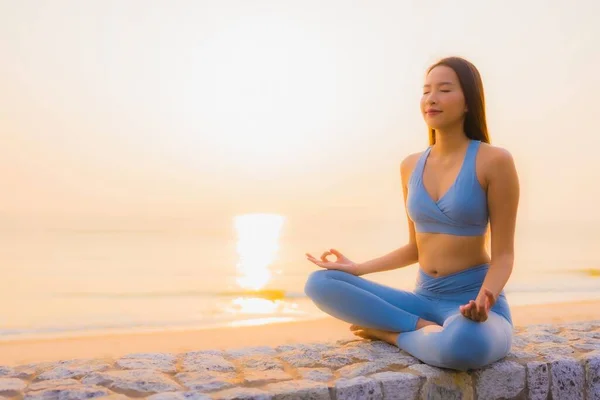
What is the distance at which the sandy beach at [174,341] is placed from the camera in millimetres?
5473

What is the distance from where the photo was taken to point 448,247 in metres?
3.12

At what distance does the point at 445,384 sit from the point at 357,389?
46 cm

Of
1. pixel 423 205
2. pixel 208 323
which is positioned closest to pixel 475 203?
pixel 423 205

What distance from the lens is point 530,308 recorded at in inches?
324

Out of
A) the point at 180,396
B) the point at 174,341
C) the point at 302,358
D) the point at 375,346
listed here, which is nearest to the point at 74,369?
the point at 180,396

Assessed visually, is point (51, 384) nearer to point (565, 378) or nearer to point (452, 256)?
point (452, 256)

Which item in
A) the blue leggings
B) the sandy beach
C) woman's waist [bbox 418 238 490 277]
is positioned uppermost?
woman's waist [bbox 418 238 490 277]

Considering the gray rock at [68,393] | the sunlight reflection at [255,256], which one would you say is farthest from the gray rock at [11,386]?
the sunlight reflection at [255,256]

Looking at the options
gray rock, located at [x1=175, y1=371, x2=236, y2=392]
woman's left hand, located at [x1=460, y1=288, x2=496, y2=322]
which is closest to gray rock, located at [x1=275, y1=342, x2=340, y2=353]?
gray rock, located at [x1=175, y1=371, x2=236, y2=392]

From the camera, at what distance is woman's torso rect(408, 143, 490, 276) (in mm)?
3057

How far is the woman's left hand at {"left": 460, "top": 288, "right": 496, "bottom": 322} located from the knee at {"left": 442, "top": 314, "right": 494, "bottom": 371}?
2.1 inches

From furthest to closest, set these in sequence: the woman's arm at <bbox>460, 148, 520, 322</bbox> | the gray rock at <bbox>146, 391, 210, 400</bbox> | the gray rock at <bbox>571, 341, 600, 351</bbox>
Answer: the gray rock at <bbox>571, 341, 600, 351</bbox>, the woman's arm at <bbox>460, 148, 520, 322</bbox>, the gray rock at <bbox>146, 391, 210, 400</bbox>

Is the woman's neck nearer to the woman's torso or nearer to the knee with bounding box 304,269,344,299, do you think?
the woman's torso

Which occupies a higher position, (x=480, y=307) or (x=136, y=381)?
(x=480, y=307)
